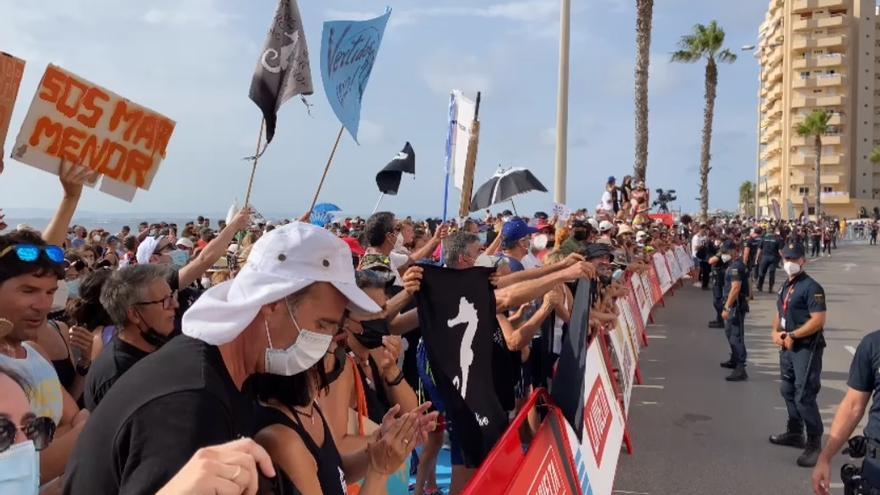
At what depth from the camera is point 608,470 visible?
510 centimetres

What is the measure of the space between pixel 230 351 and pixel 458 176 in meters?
7.71

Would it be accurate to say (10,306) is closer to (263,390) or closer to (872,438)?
(263,390)

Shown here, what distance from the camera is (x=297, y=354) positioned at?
2.00 meters

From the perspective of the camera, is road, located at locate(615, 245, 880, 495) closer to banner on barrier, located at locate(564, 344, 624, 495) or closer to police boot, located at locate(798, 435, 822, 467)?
police boot, located at locate(798, 435, 822, 467)

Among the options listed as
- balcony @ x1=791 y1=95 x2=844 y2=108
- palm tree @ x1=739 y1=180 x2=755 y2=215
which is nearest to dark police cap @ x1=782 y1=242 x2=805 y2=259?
balcony @ x1=791 y1=95 x2=844 y2=108

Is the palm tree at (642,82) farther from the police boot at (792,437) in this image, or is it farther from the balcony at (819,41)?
the balcony at (819,41)

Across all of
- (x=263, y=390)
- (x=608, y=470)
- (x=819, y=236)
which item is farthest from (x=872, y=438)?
(x=819, y=236)

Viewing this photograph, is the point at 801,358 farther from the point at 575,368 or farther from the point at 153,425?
the point at 153,425

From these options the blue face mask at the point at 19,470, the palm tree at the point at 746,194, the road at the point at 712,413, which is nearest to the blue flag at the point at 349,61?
the road at the point at 712,413

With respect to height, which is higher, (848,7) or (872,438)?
(848,7)

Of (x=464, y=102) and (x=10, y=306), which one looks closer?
(x=10, y=306)

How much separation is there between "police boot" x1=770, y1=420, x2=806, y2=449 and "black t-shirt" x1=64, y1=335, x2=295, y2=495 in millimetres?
6864

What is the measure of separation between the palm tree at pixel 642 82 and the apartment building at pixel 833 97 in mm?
68997

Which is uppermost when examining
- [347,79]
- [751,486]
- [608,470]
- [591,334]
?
[347,79]
